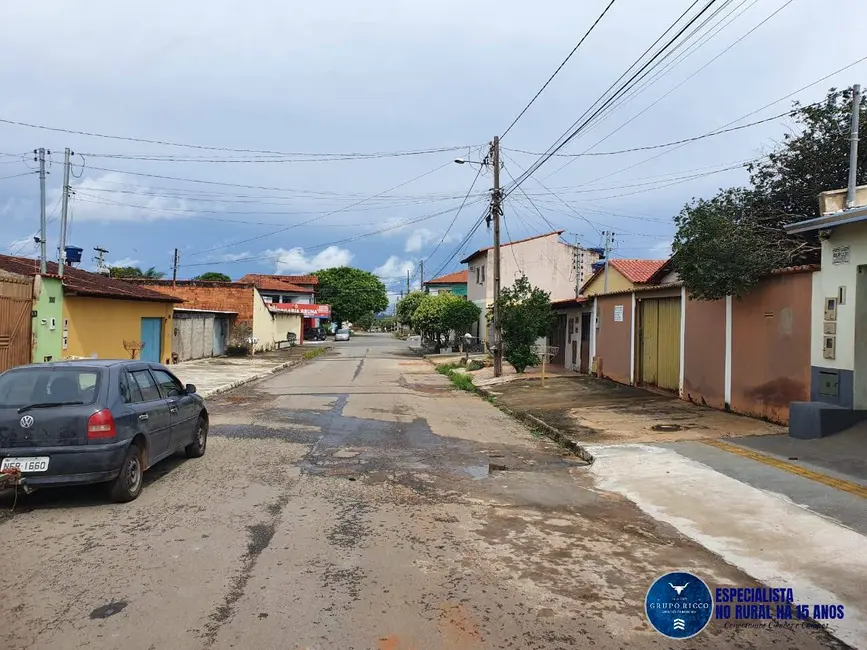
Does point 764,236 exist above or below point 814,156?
below

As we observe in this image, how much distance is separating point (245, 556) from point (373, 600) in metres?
1.33

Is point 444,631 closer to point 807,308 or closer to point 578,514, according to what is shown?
point 578,514

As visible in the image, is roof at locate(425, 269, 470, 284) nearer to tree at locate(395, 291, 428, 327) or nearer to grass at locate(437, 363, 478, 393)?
tree at locate(395, 291, 428, 327)

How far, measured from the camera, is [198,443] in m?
8.95

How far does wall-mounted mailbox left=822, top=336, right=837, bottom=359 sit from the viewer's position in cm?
945

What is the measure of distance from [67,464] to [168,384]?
85.3 inches

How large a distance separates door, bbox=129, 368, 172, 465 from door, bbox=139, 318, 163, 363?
18.0 meters

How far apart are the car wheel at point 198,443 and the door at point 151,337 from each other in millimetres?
16528

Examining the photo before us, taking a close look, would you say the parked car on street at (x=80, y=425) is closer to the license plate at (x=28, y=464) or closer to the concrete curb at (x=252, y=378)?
the license plate at (x=28, y=464)

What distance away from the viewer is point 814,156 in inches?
520

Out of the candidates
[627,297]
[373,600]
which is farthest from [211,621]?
[627,297]

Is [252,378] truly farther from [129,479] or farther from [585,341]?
[129,479]

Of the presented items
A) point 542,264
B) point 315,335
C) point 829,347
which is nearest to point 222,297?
point 542,264

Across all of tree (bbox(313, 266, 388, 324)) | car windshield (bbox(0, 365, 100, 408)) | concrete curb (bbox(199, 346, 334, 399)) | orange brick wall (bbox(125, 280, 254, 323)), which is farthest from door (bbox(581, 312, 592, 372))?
tree (bbox(313, 266, 388, 324))
